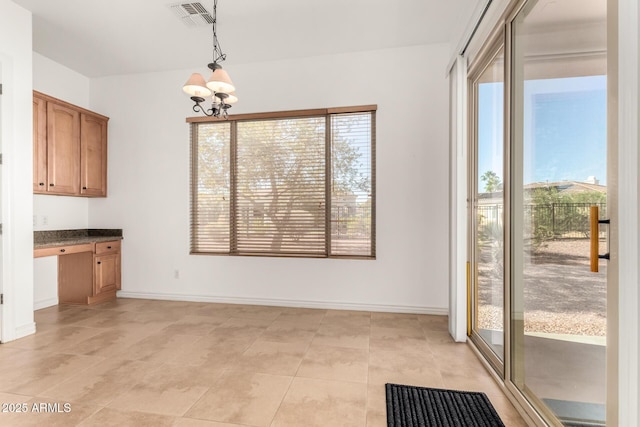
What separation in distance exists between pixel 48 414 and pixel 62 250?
2.40m

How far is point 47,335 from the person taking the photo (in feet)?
10.1

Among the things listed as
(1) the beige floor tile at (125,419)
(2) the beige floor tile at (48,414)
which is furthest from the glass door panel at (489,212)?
(2) the beige floor tile at (48,414)

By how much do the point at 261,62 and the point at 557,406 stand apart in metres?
4.47

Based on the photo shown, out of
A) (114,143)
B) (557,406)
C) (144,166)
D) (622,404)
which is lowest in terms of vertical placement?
(557,406)

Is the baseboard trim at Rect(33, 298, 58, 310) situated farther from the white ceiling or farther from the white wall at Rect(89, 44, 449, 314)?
the white ceiling

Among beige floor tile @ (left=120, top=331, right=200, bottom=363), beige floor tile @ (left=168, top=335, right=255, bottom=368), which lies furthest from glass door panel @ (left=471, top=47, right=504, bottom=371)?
beige floor tile @ (left=120, top=331, right=200, bottom=363)

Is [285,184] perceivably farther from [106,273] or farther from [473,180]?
[106,273]

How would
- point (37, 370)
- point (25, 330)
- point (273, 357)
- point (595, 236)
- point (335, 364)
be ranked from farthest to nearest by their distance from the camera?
point (25, 330), point (273, 357), point (335, 364), point (37, 370), point (595, 236)

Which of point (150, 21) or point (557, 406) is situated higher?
point (150, 21)

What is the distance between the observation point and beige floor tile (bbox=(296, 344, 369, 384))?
2.30 metres

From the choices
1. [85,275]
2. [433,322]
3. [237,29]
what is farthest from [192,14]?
[433,322]

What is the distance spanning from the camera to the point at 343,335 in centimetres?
309

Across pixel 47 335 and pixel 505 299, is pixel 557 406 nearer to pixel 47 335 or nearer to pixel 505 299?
pixel 505 299

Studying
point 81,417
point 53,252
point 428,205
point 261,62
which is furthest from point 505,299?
point 53,252
